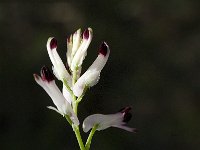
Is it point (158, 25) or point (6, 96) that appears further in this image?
point (158, 25)

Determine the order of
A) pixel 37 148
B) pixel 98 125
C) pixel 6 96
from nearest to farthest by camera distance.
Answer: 1. pixel 98 125
2. pixel 37 148
3. pixel 6 96

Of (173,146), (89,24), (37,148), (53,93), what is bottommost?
(173,146)

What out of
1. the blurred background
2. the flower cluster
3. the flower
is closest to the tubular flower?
the flower cluster

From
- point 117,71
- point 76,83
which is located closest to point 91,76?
point 76,83

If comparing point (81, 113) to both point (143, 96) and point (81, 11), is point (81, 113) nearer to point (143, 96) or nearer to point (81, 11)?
point (143, 96)

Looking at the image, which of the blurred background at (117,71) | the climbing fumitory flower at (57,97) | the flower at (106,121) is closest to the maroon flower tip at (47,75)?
the climbing fumitory flower at (57,97)

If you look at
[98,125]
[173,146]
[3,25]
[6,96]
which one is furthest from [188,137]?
[98,125]
